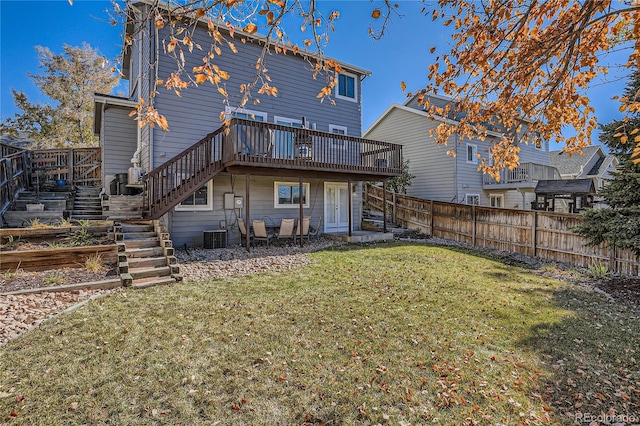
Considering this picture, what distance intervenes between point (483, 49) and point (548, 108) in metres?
1.54

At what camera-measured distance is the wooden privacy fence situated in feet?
30.9

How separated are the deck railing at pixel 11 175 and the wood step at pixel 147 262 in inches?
232

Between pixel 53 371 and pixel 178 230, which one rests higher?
pixel 178 230

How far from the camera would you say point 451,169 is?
1764cm

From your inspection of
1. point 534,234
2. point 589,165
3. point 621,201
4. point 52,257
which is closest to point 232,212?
point 52,257

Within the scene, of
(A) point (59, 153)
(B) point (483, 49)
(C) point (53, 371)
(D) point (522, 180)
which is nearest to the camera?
(C) point (53, 371)

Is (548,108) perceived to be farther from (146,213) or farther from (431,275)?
(146,213)

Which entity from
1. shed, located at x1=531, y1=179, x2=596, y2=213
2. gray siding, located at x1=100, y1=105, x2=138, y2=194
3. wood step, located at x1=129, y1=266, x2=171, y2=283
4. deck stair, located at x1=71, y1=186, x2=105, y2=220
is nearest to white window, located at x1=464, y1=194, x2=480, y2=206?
shed, located at x1=531, y1=179, x2=596, y2=213

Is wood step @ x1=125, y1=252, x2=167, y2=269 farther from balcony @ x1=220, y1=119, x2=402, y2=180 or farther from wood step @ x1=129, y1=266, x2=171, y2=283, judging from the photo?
balcony @ x1=220, y1=119, x2=402, y2=180

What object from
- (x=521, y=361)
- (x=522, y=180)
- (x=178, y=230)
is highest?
(x=522, y=180)

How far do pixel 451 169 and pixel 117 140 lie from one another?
53.2 feet

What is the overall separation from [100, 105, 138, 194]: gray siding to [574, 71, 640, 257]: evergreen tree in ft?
48.4

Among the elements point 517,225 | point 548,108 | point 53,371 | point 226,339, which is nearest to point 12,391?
point 53,371

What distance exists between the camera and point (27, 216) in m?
9.17
